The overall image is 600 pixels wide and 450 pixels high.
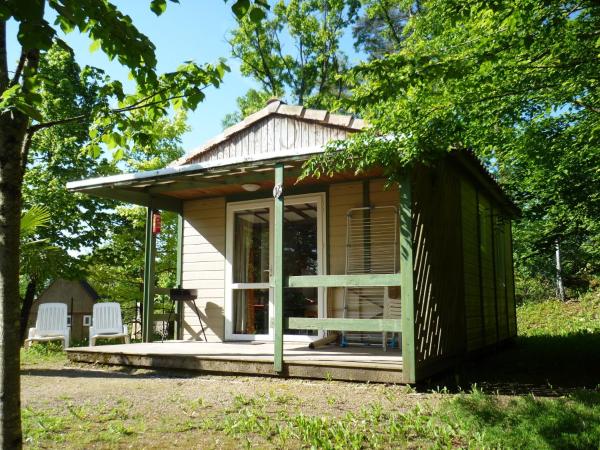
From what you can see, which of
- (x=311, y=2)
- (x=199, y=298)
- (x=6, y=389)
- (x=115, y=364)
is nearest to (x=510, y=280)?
(x=199, y=298)

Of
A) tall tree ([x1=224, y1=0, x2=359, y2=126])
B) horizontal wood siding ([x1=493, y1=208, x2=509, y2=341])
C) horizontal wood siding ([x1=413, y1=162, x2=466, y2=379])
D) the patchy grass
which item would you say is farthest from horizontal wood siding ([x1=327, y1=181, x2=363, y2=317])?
tall tree ([x1=224, y1=0, x2=359, y2=126])

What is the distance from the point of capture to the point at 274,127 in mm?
7938

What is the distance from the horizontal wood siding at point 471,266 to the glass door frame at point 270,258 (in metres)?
1.88

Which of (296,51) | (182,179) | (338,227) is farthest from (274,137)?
(296,51)

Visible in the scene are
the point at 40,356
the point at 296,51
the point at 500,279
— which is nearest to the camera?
the point at 40,356

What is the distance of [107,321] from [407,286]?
220 inches

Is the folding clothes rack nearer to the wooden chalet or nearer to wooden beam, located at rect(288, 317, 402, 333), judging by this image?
the wooden chalet

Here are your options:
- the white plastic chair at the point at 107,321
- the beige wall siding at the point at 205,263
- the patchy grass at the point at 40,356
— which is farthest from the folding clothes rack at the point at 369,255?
the patchy grass at the point at 40,356

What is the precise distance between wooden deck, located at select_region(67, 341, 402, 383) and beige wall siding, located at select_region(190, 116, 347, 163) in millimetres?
2771

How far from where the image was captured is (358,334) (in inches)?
275

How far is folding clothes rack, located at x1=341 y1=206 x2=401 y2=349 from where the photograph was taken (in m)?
6.88

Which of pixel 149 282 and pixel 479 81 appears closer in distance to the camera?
pixel 479 81

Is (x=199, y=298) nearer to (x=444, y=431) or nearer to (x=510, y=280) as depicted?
(x=444, y=431)

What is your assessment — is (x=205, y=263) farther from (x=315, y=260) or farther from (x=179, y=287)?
(x=315, y=260)
